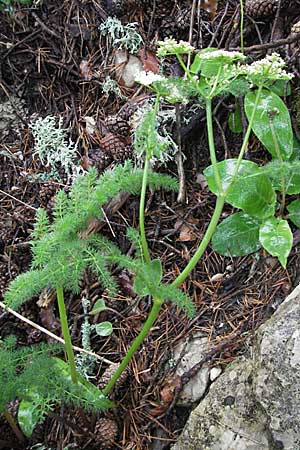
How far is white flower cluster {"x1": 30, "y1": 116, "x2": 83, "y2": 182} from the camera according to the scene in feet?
8.55

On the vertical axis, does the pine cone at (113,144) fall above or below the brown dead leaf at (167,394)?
above

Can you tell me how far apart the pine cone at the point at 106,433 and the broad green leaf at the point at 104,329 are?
34 centimetres

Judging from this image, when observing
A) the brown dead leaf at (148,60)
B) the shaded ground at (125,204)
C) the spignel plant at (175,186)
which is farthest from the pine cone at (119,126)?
the spignel plant at (175,186)

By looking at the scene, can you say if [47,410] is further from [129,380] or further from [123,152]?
[123,152]

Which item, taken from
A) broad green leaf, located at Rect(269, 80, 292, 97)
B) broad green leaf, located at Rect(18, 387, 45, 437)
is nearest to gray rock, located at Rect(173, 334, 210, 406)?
broad green leaf, located at Rect(18, 387, 45, 437)

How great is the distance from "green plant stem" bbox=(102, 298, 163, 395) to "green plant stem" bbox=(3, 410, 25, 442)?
340 millimetres

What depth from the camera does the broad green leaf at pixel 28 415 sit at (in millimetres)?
2002

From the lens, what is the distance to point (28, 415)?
2.01 m

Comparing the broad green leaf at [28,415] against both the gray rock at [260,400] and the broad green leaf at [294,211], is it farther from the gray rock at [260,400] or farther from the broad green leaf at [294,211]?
the broad green leaf at [294,211]

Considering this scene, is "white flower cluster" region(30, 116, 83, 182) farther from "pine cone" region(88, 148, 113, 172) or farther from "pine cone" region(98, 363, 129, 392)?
"pine cone" region(98, 363, 129, 392)

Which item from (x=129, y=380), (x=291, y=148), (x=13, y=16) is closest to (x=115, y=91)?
(x=13, y=16)

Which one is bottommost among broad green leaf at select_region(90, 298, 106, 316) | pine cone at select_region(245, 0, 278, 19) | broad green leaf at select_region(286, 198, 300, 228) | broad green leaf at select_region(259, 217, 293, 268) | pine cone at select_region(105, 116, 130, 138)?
broad green leaf at select_region(90, 298, 106, 316)

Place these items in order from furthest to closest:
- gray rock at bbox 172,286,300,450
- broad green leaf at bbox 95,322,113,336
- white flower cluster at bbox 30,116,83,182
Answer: white flower cluster at bbox 30,116,83,182, broad green leaf at bbox 95,322,113,336, gray rock at bbox 172,286,300,450

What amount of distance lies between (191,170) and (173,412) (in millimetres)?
1018
